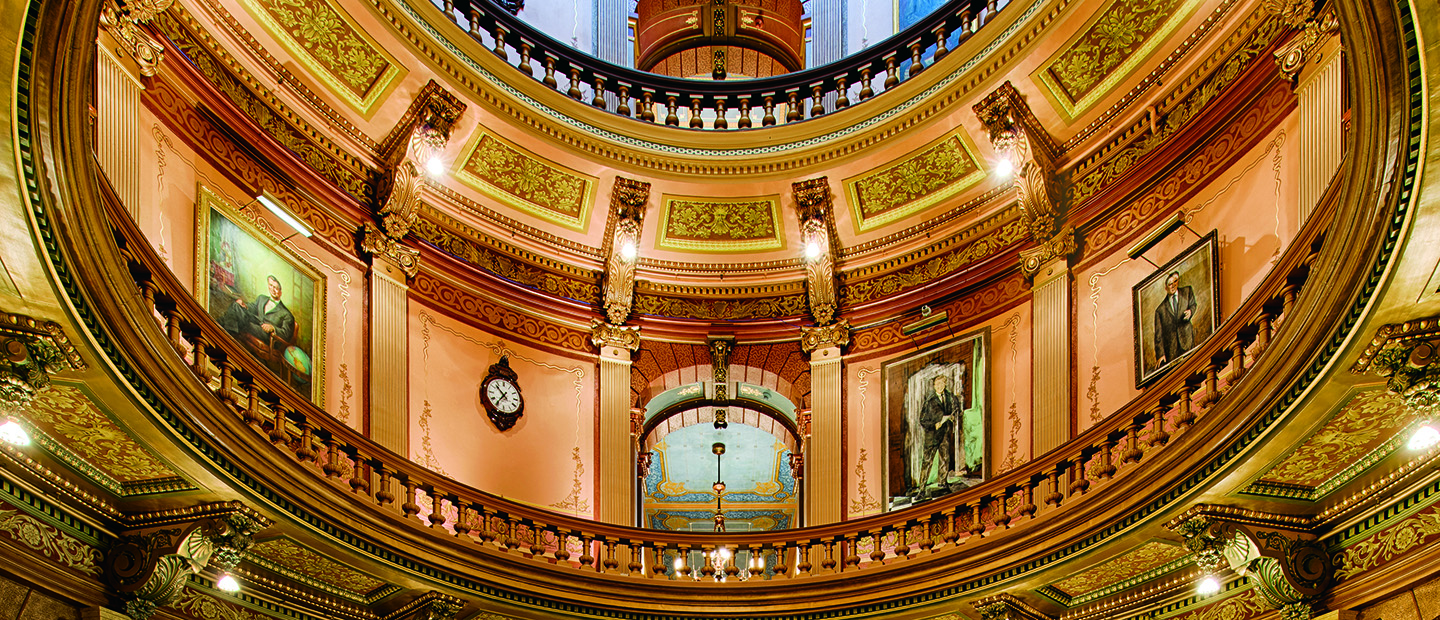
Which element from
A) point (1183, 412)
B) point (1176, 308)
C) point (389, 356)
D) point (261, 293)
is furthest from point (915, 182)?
point (261, 293)

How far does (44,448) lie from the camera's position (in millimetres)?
8719

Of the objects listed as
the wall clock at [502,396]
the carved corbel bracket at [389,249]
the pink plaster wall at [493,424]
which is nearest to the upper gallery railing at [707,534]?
the pink plaster wall at [493,424]

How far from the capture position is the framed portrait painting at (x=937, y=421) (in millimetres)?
14742

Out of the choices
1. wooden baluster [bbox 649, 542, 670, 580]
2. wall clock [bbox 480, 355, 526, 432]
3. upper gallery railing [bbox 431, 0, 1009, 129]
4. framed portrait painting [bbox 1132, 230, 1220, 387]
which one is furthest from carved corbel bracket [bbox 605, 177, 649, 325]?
framed portrait painting [bbox 1132, 230, 1220, 387]

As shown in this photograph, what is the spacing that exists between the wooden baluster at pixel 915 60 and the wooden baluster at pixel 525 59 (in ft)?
16.9

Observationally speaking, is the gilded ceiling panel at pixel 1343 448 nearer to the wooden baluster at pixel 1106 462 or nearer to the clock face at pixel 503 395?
the wooden baluster at pixel 1106 462

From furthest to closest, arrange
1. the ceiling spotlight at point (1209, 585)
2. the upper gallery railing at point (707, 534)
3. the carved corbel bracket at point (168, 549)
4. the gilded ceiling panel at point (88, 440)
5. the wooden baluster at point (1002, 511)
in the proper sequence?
the wooden baluster at point (1002, 511)
the ceiling spotlight at point (1209, 585)
the carved corbel bracket at point (168, 549)
the upper gallery railing at point (707, 534)
the gilded ceiling panel at point (88, 440)

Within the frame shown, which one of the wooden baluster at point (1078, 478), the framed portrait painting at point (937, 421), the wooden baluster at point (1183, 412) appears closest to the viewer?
the wooden baluster at point (1183, 412)

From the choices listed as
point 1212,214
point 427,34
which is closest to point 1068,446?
point 1212,214

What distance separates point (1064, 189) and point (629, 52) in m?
8.28

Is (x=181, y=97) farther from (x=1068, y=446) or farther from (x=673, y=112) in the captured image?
(x=1068, y=446)

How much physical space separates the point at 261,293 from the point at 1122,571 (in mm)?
9511

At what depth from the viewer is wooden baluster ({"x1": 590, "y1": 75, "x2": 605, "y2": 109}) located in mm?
16516

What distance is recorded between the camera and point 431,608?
11812 millimetres
